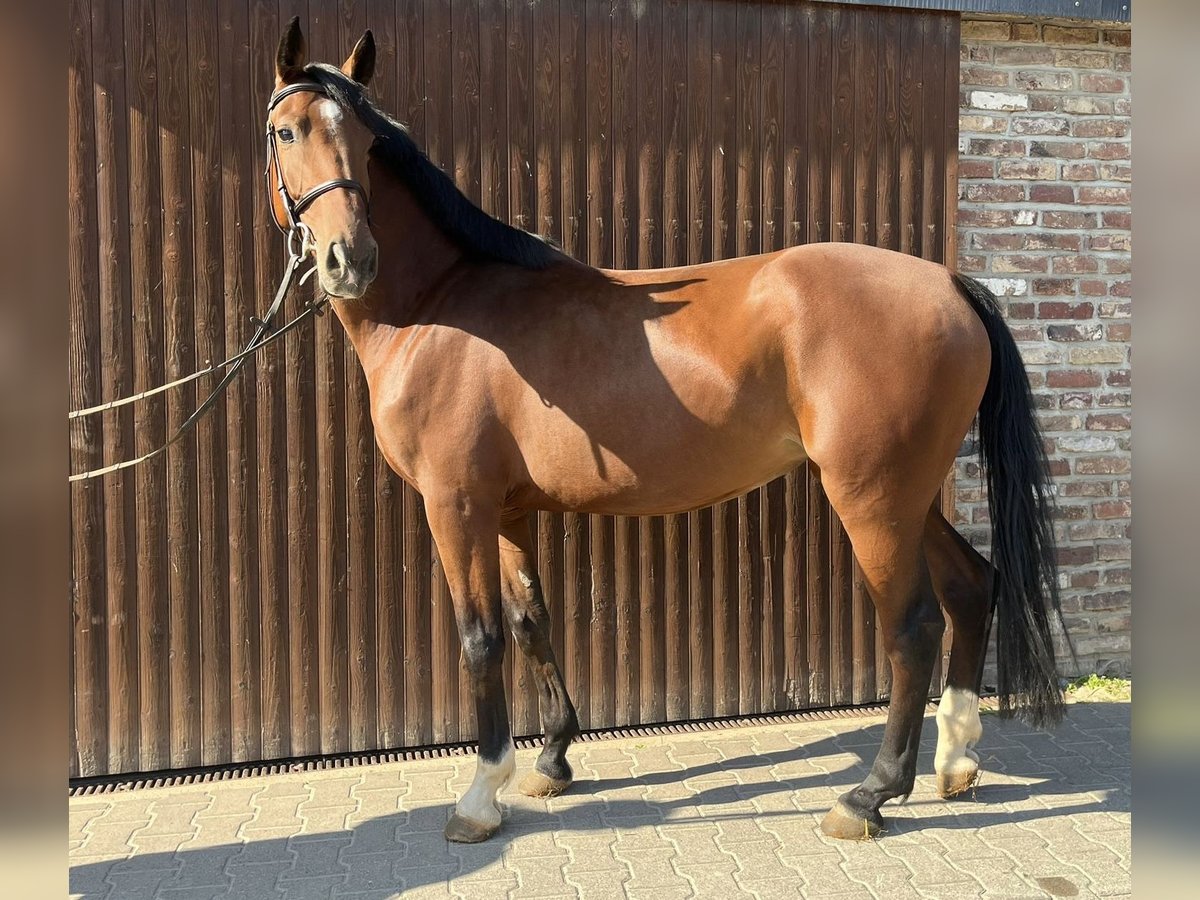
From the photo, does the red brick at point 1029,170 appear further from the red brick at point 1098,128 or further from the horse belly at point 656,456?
the horse belly at point 656,456

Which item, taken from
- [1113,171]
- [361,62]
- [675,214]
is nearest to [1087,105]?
[1113,171]

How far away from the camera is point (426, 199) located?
318 cm

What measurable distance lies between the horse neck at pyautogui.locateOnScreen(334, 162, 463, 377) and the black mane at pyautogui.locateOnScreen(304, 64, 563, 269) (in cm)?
5

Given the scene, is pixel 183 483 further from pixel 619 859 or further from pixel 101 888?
pixel 619 859

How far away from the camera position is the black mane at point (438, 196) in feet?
9.69

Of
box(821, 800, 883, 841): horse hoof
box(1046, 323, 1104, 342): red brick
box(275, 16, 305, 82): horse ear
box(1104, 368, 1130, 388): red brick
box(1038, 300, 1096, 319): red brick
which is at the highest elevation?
box(275, 16, 305, 82): horse ear

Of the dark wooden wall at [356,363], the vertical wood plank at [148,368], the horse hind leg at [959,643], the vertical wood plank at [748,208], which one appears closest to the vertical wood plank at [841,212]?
the dark wooden wall at [356,363]

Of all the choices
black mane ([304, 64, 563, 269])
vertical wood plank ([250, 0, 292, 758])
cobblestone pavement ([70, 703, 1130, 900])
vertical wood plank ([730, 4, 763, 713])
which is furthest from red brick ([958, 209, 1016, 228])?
vertical wood plank ([250, 0, 292, 758])

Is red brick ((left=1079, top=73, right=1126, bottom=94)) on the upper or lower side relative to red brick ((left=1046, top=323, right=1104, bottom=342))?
upper

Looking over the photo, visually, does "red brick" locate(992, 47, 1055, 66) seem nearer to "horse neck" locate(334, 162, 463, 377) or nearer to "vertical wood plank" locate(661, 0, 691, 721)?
"vertical wood plank" locate(661, 0, 691, 721)

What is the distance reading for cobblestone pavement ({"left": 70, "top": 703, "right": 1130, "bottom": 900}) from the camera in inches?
106

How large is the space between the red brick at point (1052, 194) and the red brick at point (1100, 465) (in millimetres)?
1206

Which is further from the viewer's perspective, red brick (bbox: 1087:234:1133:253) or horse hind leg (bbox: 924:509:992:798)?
red brick (bbox: 1087:234:1133:253)
